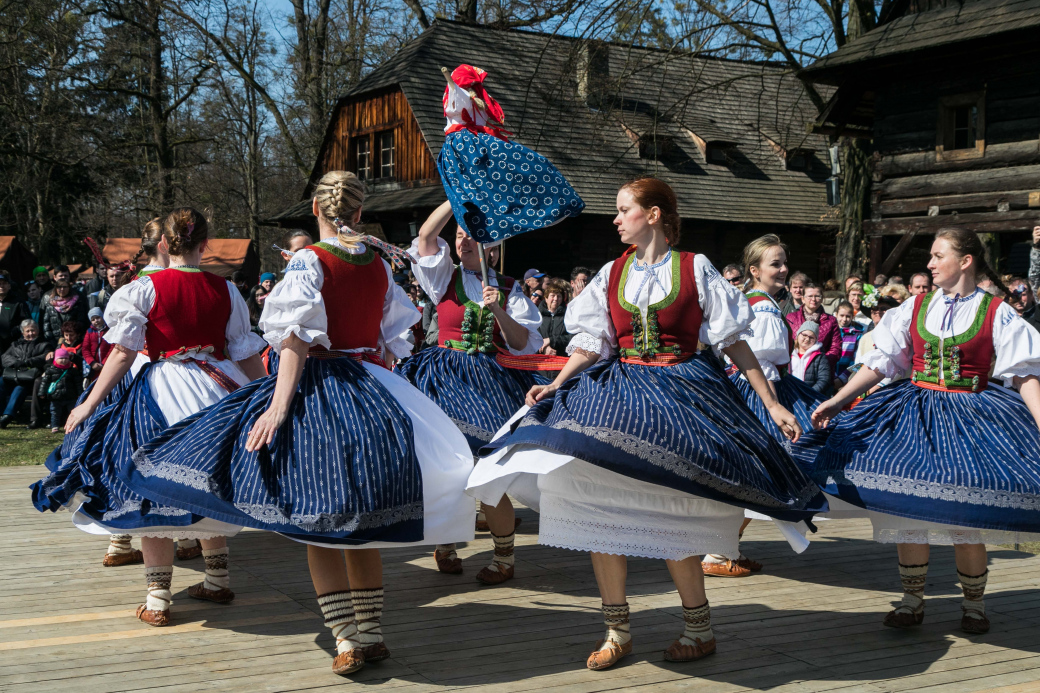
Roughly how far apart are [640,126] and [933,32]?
359 inches

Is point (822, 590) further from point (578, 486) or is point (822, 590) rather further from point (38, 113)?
point (38, 113)

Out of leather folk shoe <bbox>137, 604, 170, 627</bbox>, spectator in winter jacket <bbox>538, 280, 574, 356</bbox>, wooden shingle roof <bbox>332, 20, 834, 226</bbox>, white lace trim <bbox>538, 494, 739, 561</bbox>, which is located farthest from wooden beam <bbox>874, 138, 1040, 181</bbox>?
leather folk shoe <bbox>137, 604, 170, 627</bbox>

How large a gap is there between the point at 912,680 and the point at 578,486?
135 centimetres

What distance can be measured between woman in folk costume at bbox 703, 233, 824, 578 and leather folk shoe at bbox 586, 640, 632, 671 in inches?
57.2

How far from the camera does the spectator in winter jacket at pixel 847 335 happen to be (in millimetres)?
8727

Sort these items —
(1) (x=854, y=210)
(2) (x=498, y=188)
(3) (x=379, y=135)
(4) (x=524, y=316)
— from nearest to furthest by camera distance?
(2) (x=498, y=188)
(4) (x=524, y=316)
(1) (x=854, y=210)
(3) (x=379, y=135)

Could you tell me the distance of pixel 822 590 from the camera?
4.68m


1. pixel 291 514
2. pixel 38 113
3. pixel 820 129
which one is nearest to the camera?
pixel 291 514

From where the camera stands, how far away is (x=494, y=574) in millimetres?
4684

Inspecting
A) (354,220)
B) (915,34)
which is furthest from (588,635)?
(915,34)

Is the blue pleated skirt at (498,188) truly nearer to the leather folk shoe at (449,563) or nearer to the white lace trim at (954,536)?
the leather folk shoe at (449,563)

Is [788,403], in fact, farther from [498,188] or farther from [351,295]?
[351,295]

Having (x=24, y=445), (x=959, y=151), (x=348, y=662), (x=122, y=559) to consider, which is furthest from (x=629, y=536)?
(x=959, y=151)

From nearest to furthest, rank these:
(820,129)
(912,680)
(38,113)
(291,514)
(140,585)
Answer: (291,514) → (912,680) → (140,585) → (820,129) → (38,113)
